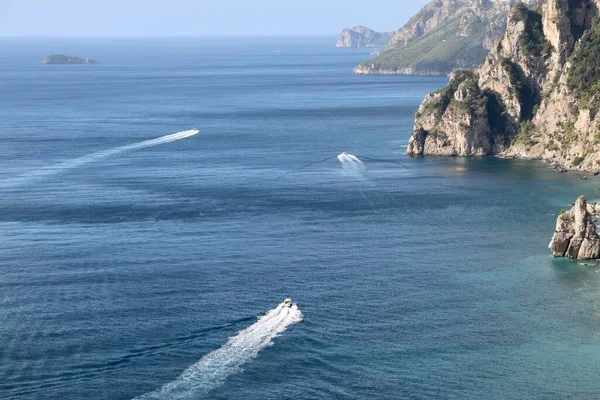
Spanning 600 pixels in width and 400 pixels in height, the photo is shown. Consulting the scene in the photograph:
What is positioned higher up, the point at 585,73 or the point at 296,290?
the point at 585,73

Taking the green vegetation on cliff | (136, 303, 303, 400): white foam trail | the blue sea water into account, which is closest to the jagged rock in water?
the blue sea water

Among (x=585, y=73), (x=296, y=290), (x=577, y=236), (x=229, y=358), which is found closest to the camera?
(x=229, y=358)

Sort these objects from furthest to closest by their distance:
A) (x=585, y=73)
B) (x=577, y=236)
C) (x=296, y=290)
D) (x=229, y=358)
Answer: (x=585, y=73)
(x=577, y=236)
(x=296, y=290)
(x=229, y=358)

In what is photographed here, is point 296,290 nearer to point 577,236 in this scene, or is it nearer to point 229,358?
point 229,358

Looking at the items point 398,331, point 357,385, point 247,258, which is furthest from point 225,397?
Answer: point 247,258

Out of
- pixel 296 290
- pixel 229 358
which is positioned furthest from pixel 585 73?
pixel 229 358

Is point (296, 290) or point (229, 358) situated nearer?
point (229, 358)

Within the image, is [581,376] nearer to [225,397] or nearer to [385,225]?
[225,397]

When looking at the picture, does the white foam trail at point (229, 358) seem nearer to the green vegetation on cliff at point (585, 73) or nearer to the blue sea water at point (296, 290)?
the blue sea water at point (296, 290)

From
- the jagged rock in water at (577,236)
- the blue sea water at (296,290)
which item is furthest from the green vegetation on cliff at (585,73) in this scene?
the jagged rock in water at (577,236)
